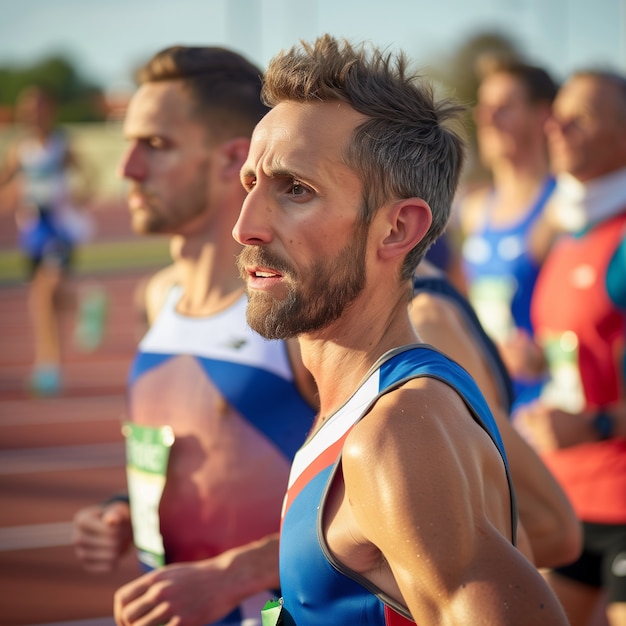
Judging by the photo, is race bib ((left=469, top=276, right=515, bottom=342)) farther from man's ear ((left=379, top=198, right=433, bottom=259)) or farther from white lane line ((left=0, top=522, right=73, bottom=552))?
white lane line ((left=0, top=522, right=73, bottom=552))

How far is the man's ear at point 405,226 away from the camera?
1.78 metres

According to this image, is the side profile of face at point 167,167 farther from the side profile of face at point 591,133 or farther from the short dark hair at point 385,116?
the side profile of face at point 591,133

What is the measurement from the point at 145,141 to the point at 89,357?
1171cm

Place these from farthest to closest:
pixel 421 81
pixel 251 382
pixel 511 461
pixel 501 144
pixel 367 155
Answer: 1. pixel 501 144
2. pixel 251 382
3. pixel 511 461
4. pixel 421 81
5. pixel 367 155

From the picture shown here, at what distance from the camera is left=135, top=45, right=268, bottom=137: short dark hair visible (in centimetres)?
289

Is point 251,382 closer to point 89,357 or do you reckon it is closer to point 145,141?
point 145,141

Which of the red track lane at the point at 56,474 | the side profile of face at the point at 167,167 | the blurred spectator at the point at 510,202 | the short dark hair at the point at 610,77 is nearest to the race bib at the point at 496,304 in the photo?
the blurred spectator at the point at 510,202

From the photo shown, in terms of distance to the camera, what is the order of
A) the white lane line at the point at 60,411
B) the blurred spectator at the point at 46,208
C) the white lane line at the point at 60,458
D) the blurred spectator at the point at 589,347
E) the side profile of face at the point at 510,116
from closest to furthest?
1. the blurred spectator at the point at 589,347
2. the side profile of face at the point at 510,116
3. the white lane line at the point at 60,458
4. the white lane line at the point at 60,411
5. the blurred spectator at the point at 46,208

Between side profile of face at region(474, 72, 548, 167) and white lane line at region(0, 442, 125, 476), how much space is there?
14.5 ft

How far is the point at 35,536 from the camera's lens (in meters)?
6.44

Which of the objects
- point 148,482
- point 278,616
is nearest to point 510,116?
point 148,482

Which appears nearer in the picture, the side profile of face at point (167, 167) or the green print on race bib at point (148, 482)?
the green print on race bib at point (148, 482)

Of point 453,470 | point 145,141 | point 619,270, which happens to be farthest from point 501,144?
point 453,470

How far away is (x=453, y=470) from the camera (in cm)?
139
